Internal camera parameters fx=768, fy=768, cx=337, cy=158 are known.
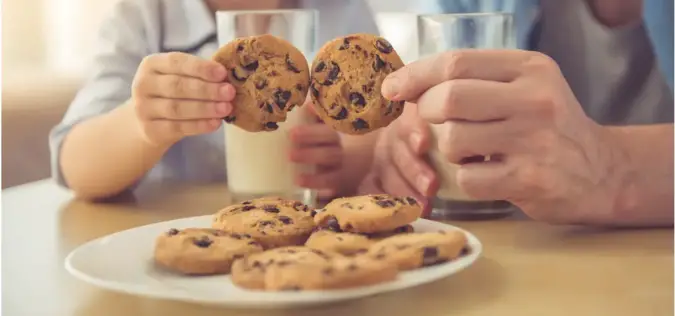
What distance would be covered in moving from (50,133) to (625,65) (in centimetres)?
44

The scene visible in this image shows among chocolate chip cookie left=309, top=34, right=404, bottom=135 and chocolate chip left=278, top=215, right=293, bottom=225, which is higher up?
chocolate chip cookie left=309, top=34, right=404, bottom=135

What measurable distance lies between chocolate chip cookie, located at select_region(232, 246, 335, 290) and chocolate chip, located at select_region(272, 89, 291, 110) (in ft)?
0.38

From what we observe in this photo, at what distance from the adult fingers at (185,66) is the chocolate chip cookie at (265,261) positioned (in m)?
0.13

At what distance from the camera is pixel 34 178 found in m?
0.55

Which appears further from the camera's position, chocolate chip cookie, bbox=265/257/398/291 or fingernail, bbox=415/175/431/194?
fingernail, bbox=415/175/431/194

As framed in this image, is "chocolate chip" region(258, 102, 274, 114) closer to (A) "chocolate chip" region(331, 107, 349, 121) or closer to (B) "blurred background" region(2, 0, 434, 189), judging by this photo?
(A) "chocolate chip" region(331, 107, 349, 121)

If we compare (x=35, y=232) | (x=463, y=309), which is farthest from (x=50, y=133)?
(x=463, y=309)

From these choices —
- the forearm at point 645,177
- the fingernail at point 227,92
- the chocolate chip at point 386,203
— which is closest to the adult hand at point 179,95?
the fingernail at point 227,92

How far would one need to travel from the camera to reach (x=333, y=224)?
0.35 metres

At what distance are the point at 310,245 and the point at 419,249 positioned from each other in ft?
0.16

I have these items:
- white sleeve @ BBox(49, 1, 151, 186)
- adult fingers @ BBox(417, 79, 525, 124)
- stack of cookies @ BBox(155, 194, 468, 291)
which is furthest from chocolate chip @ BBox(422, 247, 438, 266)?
white sleeve @ BBox(49, 1, 151, 186)

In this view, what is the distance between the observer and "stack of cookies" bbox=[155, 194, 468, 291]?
0.28 m

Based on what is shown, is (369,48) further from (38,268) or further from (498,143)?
(38,268)

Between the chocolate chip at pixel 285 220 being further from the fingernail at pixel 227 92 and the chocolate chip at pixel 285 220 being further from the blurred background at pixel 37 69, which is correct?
the blurred background at pixel 37 69
